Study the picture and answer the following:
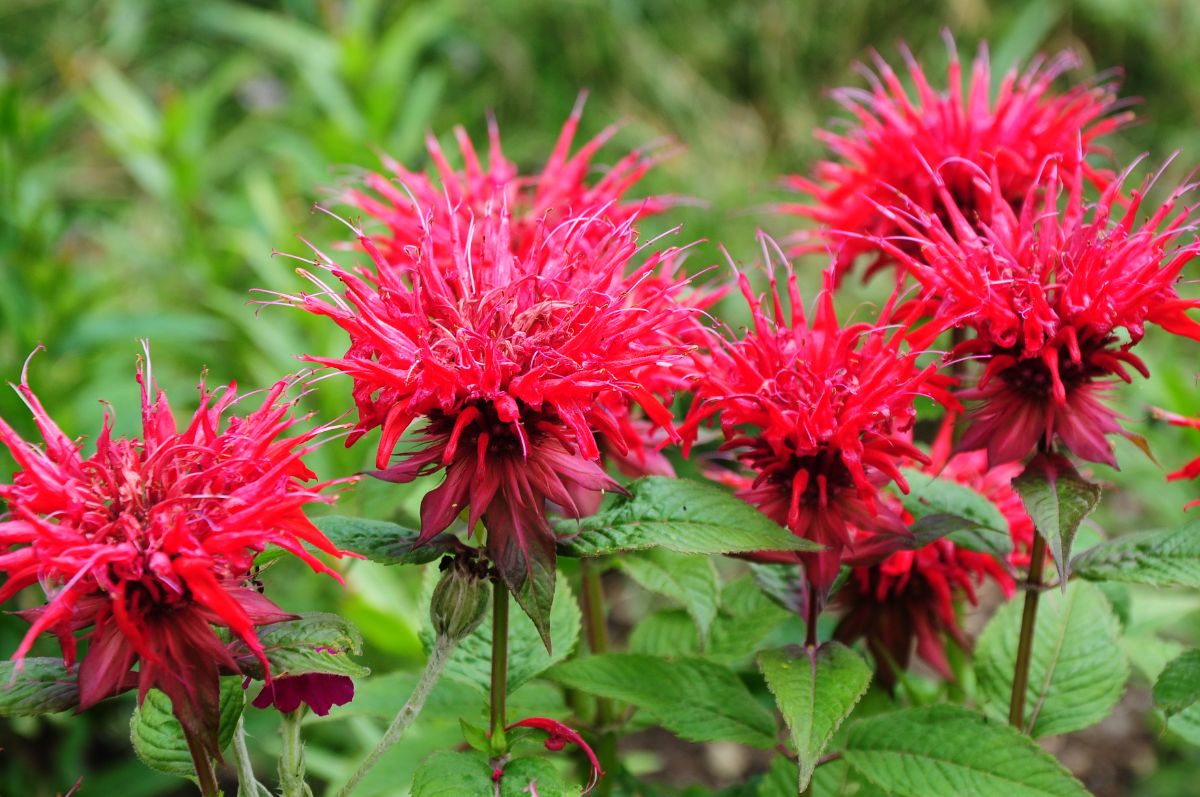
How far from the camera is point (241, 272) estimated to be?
3.18m

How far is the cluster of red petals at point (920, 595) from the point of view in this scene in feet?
3.79

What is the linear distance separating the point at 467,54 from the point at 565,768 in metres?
3.54

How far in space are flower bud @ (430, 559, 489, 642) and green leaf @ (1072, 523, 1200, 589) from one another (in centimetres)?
50

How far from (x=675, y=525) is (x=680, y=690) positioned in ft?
0.78

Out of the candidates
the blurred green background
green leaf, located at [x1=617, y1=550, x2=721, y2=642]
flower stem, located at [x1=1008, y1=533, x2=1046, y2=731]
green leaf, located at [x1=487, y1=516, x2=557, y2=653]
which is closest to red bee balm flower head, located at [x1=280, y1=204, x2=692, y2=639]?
green leaf, located at [x1=487, y1=516, x2=557, y2=653]

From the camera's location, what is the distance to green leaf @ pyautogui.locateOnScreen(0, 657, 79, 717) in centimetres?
75

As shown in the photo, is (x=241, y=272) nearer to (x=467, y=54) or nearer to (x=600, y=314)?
(x=467, y=54)

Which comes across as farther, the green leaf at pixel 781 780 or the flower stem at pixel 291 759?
the green leaf at pixel 781 780

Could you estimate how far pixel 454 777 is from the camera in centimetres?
85

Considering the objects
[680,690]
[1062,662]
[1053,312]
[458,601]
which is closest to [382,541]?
[458,601]

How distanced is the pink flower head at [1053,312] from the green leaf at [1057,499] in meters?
0.02

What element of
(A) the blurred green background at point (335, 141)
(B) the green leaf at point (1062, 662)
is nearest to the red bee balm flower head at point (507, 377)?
(A) the blurred green background at point (335, 141)

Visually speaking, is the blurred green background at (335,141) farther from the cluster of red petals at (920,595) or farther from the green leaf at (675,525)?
the green leaf at (675,525)

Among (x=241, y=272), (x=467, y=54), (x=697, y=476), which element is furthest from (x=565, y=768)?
(x=467, y=54)
